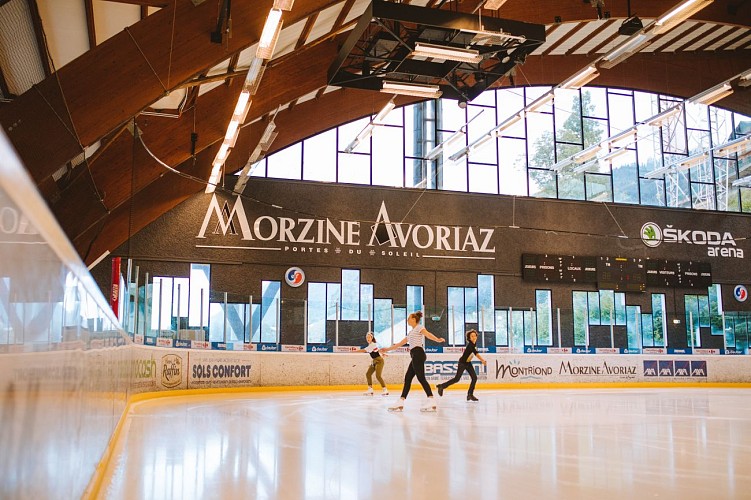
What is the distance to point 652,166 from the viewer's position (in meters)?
27.4

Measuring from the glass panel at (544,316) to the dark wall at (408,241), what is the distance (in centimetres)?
26

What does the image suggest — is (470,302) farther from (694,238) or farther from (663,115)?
(694,238)

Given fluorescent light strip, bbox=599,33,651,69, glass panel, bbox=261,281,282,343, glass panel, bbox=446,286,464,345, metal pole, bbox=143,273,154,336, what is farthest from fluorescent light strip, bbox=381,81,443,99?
glass panel, bbox=446,286,464,345

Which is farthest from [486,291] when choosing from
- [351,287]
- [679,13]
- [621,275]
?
[679,13]

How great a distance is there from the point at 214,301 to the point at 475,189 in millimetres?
11530

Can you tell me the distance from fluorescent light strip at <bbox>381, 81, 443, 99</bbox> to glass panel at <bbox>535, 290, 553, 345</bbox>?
1129cm

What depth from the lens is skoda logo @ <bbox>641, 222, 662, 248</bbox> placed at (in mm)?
26281

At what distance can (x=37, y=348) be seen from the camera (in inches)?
73.2

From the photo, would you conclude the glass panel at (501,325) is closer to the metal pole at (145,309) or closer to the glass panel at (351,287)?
the glass panel at (351,287)

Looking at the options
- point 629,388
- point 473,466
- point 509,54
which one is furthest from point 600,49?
point 473,466

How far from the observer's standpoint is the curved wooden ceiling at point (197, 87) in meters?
5.59

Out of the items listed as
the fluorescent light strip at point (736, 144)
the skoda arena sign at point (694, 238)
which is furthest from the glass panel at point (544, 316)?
the fluorescent light strip at point (736, 144)

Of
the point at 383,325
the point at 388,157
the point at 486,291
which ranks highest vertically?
the point at 388,157

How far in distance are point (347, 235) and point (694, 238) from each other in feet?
46.8
